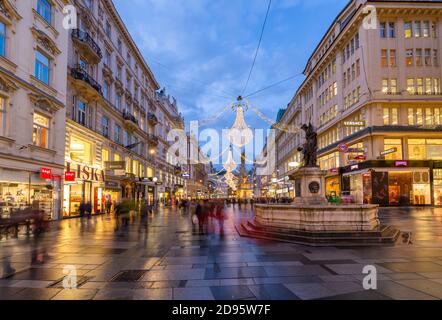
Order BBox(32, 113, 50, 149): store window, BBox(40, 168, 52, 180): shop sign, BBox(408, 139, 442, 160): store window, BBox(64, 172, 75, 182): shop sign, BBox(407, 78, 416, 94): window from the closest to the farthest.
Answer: BBox(40, 168, 52, 180): shop sign, BBox(32, 113, 50, 149): store window, BBox(64, 172, 75, 182): shop sign, BBox(407, 78, 416, 94): window, BBox(408, 139, 442, 160): store window

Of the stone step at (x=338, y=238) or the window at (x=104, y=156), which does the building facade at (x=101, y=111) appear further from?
the stone step at (x=338, y=238)

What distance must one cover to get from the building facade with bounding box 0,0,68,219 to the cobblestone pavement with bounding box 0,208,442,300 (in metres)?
7.35

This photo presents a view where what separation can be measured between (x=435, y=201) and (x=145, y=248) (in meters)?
38.1

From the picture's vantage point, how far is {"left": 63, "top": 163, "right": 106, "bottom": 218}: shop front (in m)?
25.7

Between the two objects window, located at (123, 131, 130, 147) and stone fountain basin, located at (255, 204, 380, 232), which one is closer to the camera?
stone fountain basin, located at (255, 204, 380, 232)

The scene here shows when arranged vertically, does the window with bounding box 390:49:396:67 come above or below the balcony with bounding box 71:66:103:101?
above

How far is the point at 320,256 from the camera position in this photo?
956cm

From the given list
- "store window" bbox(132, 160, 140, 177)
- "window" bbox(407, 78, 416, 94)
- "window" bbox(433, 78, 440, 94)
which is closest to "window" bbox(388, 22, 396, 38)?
"window" bbox(407, 78, 416, 94)

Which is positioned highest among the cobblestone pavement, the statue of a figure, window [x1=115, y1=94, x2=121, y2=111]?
window [x1=115, y1=94, x2=121, y2=111]

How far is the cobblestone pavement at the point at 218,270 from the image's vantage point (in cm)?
620

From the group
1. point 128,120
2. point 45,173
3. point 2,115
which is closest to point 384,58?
point 128,120

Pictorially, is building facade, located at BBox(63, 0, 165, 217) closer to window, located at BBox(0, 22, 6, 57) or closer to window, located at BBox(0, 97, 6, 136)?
window, located at BBox(0, 97, 6, 136)
